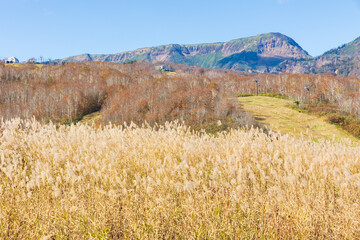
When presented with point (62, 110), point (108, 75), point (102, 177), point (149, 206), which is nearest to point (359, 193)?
point (149, 206)

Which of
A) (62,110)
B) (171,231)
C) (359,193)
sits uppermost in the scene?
(359,193)

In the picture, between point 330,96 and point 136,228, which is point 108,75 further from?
point 136,228

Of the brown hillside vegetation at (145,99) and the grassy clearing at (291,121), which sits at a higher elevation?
the brown hillside vegetation at (145,99)

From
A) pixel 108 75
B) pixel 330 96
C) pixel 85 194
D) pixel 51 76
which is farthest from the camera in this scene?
pixel 51 76

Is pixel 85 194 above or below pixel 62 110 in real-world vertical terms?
above

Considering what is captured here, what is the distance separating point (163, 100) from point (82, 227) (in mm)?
37944

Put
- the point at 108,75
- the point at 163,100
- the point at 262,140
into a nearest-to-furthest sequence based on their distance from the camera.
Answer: the point at 262,140 → the point at 163,100 → the point at 108,75

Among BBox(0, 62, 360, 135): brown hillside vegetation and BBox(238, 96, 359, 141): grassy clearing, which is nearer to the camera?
BBox(238, 96, 359, 141): grassy clearing

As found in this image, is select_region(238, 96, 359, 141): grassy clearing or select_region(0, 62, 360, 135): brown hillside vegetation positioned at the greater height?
select_region(0, 62, 360, 135): brown hillside vegetation

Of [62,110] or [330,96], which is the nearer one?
[62,110]

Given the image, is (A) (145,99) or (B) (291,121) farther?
(A) (145,99)

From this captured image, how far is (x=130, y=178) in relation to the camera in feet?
12.2

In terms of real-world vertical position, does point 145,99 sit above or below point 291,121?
above

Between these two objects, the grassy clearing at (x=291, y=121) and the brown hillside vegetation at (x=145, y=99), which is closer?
the grassy clearing at (x=291, y=121)
